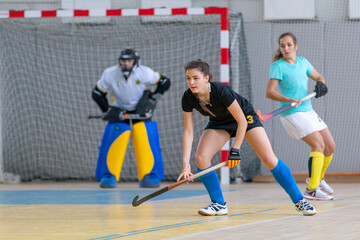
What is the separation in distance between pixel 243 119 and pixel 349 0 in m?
4.25

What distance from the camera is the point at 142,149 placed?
7105mm

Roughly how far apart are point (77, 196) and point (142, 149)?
125 cm

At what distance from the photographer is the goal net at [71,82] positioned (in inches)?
320

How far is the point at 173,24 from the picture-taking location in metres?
8.04

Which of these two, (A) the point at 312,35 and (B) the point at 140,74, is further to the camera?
(A) the point at 312,35

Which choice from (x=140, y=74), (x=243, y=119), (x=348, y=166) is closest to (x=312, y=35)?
(x=348, y=166)

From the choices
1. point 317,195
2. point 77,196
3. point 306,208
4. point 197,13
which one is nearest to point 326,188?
point 317,195

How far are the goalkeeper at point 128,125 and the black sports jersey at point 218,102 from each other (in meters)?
2.92

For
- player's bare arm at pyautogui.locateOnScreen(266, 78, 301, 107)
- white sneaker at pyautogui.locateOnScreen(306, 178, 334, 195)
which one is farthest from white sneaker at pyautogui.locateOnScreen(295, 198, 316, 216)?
white sneaker at pyautogui.locateOnScreen(306, 178, 334, 195)

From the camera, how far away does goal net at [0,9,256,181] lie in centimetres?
814

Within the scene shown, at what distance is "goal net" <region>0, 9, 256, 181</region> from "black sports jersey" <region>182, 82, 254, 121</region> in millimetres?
3793

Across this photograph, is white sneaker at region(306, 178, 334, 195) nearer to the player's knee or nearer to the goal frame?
the player's knee

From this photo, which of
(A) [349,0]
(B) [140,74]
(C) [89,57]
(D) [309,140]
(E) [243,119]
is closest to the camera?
(E) [243,119]

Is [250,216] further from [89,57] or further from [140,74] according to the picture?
[89,57]
